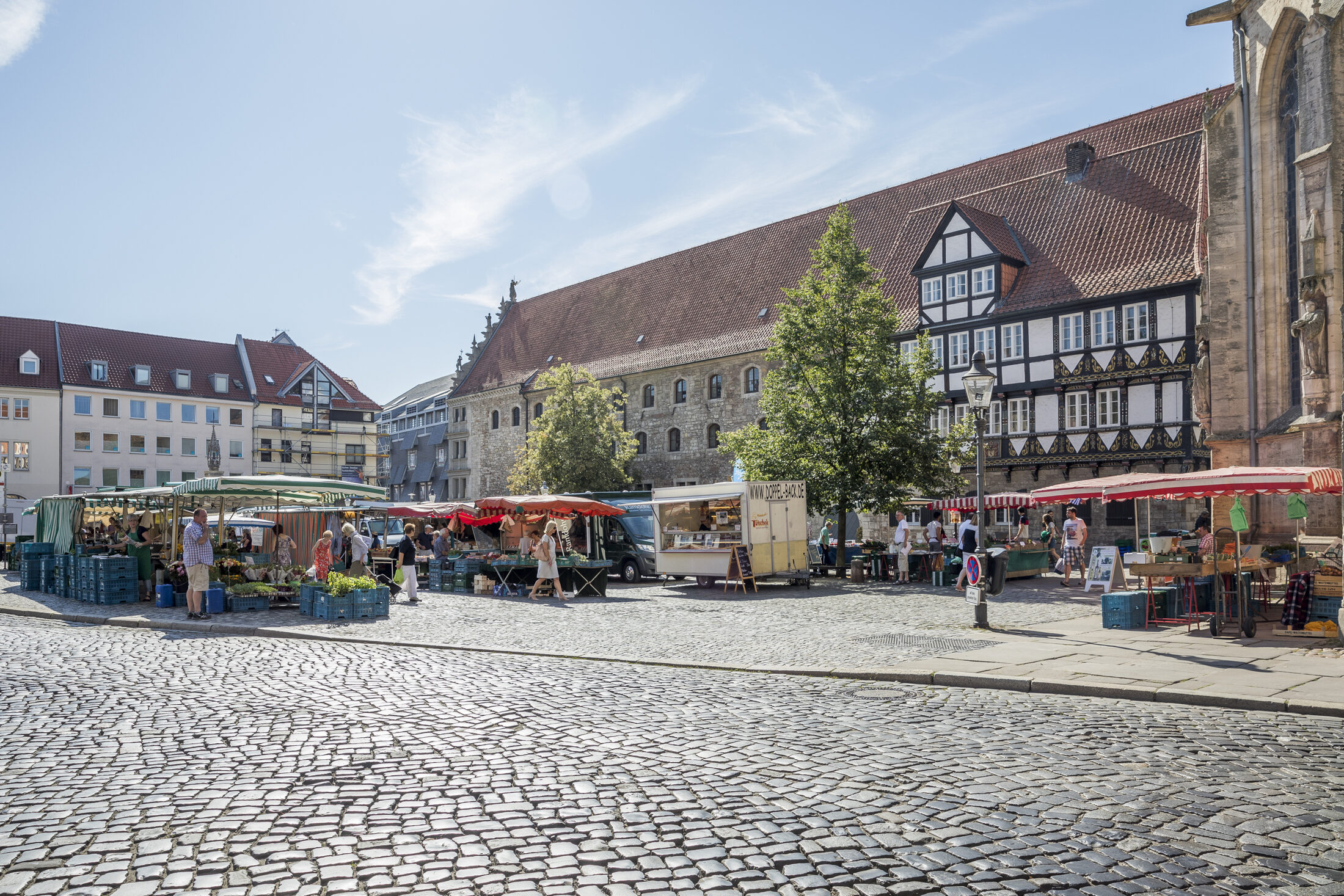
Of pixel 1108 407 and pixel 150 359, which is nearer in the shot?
pixel 1108 407

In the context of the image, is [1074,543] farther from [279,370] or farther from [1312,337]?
[279,370]

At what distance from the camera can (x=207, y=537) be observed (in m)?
16.1

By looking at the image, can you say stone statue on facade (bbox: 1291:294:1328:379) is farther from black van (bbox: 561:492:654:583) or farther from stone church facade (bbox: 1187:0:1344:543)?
black van (bbox: 561:492:654:583)

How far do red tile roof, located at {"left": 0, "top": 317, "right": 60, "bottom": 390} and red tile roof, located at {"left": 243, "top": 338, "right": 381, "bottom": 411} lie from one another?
11.9 meters

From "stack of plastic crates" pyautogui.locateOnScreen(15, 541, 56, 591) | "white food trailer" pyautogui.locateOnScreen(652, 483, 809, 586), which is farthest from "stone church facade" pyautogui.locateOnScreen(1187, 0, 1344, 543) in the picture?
"stack of plastic crates" pyautogui.locateOnScreen(15, 541, 56, 591)

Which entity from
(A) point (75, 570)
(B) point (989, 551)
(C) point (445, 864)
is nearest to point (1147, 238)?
(B) point (989, 551)

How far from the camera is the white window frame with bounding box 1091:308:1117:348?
1261 inches

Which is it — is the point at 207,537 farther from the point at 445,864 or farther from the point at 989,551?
the point at 445,864

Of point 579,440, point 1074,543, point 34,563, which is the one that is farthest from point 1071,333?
point 34,563

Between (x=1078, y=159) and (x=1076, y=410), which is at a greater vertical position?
(x=1078, y=159)

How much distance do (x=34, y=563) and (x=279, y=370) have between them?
1985 inches

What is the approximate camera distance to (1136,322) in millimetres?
31516

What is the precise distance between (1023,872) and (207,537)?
48.1ft

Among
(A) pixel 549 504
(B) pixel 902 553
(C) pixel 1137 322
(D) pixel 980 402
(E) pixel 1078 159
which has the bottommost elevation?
(B) pixel 902 553
